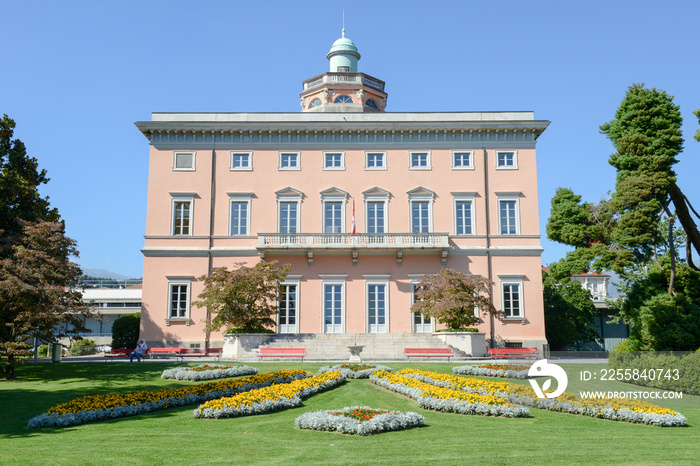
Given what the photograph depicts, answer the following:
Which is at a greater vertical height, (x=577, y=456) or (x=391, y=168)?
(x=391, y=168)

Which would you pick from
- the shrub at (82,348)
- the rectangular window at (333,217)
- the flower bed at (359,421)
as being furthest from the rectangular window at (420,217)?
the shrub at (82,348)

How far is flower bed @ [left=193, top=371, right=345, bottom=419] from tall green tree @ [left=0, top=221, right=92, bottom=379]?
35.3ft

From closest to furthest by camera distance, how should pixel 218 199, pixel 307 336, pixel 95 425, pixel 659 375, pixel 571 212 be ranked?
pixel 95 425 < pixel 659 375 < pixel 571 212 < pixel 307 336 < pixel 218 199

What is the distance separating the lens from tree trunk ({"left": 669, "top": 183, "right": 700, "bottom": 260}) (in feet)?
70.8

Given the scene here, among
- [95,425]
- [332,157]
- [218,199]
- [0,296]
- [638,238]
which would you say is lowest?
[95,425]

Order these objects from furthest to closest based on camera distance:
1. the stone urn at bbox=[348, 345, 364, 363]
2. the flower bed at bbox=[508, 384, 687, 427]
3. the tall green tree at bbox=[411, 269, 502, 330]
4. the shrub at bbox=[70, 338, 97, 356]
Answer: the shrub at bbox=[70, 338, 97, 356]
the tall green tree at bbox=[411, 269, 502, 330]
the stone urn at bbox=[348, 345, 364, 363]
the flower bed at bbox=[508, 384, 687, 427]

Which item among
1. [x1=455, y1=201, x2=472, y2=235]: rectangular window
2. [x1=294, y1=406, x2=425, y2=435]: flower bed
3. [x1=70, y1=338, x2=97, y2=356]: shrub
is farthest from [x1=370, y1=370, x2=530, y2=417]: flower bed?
[x1=70, y1=338, x2=97, y2=356]: shrub

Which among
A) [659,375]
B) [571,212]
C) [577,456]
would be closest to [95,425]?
[577,456]

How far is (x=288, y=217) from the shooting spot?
3338 centimetres

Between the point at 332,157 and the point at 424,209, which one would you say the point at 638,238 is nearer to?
the point at 424,209

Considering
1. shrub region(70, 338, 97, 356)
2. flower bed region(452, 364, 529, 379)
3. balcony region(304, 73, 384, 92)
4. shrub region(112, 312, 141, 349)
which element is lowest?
shrub region(70, 338, 97, 356)

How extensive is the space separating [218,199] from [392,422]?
24.8m

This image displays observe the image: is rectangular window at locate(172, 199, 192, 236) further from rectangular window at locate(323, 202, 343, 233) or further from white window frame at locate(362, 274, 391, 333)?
white window frame at locate(362, 274, 391, 333)

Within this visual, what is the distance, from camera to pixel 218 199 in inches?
1314
